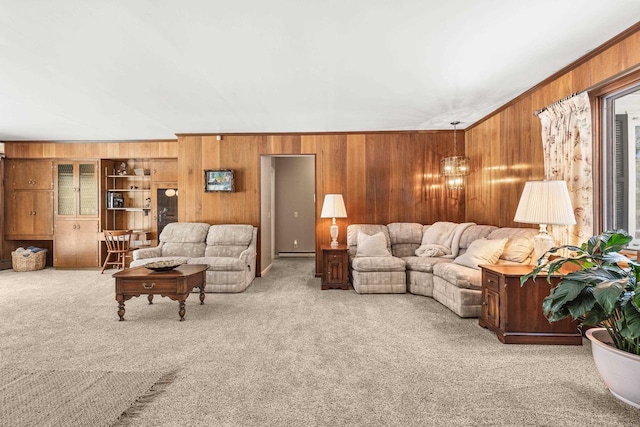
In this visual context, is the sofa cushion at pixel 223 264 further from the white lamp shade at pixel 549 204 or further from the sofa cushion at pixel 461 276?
the white lamp shade at pixel 549 204

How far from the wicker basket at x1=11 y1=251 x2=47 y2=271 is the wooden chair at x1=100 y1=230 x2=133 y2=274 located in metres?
1.22

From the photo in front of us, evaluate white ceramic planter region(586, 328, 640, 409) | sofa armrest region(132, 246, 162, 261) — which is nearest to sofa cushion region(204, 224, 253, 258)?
sofa armrest region(132, 246, 162, 261)

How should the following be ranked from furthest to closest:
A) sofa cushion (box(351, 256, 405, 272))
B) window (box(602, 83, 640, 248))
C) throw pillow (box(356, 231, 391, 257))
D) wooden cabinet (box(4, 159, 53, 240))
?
1. wooden cabinet (box(4, 159, 53, 240))
2. throw pillow (box(356, 231, 391, 257))
3. sofa cushion (box(351, 256, 405, 272))
4. window (box(602, 83, 640, 248))

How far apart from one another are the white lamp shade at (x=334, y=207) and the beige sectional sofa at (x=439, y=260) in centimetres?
38

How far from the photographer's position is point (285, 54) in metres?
2.96

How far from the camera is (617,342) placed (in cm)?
204

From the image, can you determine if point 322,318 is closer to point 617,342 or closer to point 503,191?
point 617,342

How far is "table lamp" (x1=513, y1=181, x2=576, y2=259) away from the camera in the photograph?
9.19 feet

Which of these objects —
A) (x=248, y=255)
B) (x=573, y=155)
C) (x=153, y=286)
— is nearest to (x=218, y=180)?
(x=248, y=255)

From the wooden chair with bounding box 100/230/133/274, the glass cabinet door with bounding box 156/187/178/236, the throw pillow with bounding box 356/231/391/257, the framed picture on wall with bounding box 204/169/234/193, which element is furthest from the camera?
the glass cabinet door with bounding box 156/187/178/236

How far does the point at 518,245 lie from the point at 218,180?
4630mm

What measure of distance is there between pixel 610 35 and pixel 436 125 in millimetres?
2801

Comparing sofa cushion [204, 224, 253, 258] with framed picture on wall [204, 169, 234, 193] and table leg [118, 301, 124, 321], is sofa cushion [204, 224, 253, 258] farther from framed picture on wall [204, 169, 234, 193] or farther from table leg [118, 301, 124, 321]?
table leg [118, 301, 124, 321]

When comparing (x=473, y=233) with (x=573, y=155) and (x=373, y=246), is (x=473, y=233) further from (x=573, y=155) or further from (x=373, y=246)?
(x=573, y=155)
